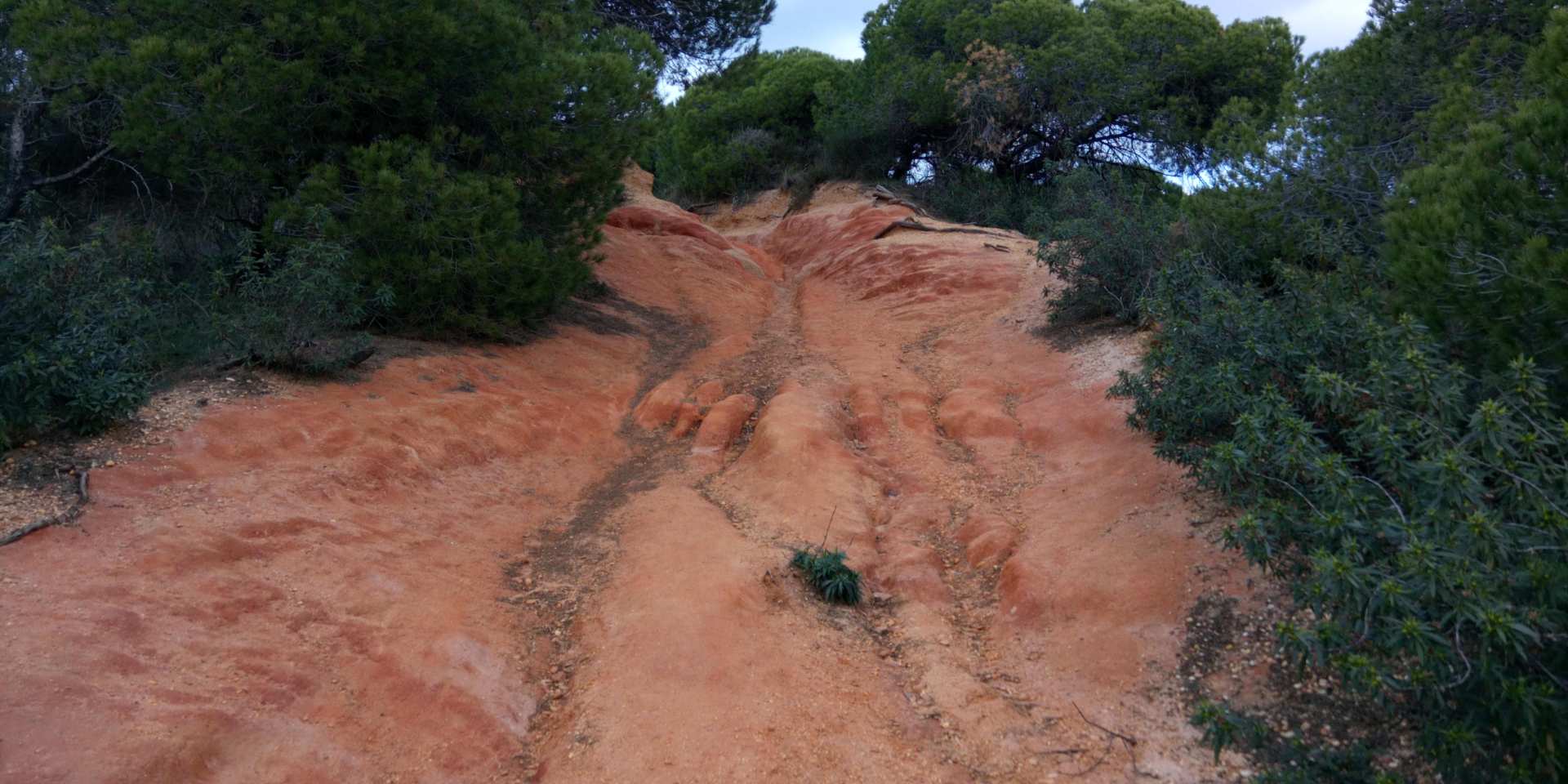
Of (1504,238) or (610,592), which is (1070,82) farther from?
(610,592)

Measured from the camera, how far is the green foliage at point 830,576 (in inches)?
235

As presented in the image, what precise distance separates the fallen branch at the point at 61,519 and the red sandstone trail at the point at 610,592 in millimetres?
74

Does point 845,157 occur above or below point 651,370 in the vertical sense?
above

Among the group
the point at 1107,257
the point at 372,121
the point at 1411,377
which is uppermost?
the point at 372,121

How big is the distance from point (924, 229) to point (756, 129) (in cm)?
986

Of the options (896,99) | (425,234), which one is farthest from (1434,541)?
(896,99)

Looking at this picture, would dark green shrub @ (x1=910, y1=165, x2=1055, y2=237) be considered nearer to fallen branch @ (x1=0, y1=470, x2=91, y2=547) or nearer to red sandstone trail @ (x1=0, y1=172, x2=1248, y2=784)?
red sandstone trail @ (x1=0, y1=172, x2=1248, y2=784)

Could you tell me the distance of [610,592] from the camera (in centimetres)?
596

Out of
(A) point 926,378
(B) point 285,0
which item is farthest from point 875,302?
(B) point 285,0

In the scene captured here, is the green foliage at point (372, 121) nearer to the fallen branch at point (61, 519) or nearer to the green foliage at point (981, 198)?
the fallen branch at point (61, 519)

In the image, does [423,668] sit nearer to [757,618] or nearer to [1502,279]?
[757,618]

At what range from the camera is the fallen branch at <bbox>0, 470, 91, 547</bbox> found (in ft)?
15.7

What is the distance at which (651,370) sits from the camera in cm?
1137

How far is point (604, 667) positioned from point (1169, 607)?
3.15 metres
